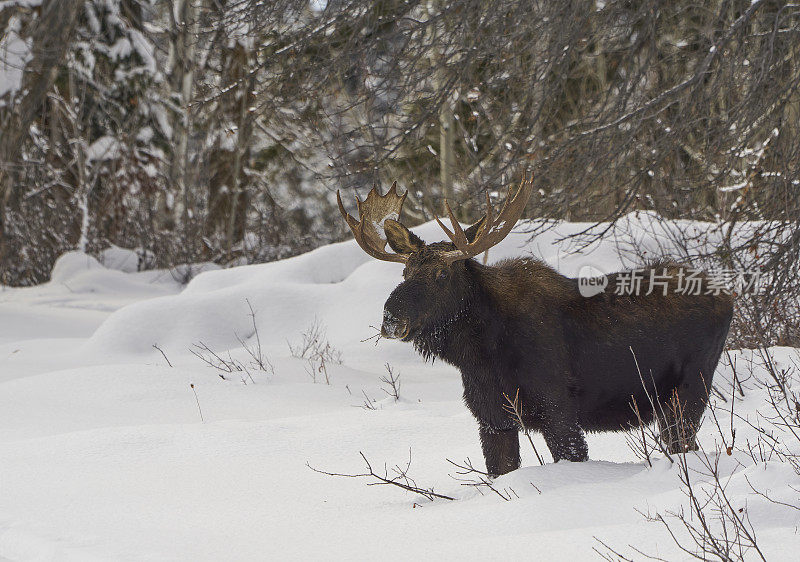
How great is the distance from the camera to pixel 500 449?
3924mm

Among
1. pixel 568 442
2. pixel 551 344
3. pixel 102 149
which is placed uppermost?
pixel 102 149

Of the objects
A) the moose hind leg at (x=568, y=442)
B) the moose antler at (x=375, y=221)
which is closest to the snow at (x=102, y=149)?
the moose antler at (x=375, y=221)

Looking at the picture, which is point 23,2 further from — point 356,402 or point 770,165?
point 770,165

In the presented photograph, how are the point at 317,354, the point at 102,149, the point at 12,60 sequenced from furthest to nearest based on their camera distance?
the point at 102,149 < the point at 12,60 < the point at 317,354

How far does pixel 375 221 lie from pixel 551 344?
1.10m

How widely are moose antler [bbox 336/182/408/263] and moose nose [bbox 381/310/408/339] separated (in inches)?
15.1

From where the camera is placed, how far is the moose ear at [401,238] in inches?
158

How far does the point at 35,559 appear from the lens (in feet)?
10.7

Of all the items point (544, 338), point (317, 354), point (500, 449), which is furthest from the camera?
point (317, 354)

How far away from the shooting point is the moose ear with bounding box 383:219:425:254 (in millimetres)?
4012

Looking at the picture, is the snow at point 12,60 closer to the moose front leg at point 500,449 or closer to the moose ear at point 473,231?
the moose ear at point 473,231

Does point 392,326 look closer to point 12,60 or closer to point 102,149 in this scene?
point 12,60

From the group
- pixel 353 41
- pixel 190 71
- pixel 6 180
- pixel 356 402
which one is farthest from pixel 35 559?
pixel 190 71

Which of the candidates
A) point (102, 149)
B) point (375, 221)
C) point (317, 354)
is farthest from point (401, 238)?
point (102, 149)
